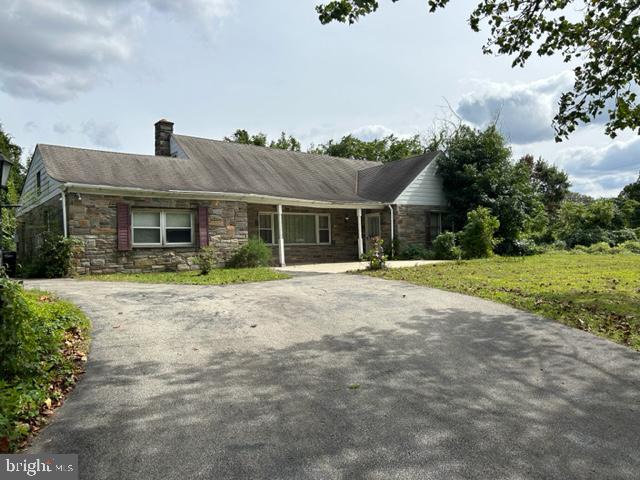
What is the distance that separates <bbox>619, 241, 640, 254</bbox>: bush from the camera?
67.9 feet

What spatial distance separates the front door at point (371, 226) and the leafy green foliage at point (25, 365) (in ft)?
52.1

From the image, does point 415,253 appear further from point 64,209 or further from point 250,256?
point 64,209

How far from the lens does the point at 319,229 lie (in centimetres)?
2005

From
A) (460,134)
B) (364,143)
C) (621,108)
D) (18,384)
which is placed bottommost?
(18,384)

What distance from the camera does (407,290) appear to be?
964 centimetres

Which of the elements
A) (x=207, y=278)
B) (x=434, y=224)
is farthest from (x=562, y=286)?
(x=434, y=224)

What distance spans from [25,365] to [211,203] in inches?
475

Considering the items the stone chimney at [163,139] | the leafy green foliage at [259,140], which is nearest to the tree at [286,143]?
the leafy green foliage at [259,140]

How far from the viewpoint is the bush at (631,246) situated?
814 inches

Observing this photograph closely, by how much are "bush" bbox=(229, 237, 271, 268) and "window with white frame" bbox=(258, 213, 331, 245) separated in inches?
99.4

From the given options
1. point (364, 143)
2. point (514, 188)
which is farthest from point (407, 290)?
point (364, 143)

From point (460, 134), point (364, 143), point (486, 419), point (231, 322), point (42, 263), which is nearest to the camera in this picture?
point (486, 419)

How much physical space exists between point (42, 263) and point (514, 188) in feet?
62.2

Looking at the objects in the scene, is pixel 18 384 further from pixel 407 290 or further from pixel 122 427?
pixel 407 290
